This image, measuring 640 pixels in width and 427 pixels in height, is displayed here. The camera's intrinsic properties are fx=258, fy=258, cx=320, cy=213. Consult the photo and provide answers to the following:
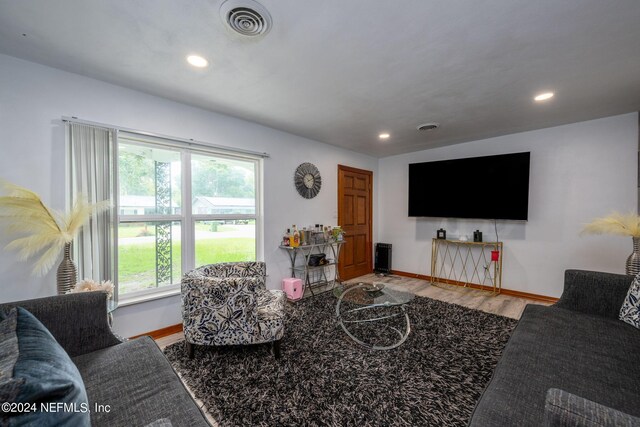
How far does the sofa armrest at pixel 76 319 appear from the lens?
144cm

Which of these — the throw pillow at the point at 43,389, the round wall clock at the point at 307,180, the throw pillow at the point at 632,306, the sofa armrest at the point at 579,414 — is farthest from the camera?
the round wall clock at the point at 307,180

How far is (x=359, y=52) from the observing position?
187 centimetres

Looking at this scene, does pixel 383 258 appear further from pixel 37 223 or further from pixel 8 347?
pixel 8 347

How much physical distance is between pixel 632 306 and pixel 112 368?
331cm

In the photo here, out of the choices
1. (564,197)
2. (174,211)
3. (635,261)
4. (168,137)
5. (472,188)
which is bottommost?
(635,261)

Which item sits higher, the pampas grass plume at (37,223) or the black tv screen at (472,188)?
the black tv screen at (472,188)

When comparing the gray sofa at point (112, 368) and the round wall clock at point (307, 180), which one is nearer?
the gray sofa at point (112, 368)

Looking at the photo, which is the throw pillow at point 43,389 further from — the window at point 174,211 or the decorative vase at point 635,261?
the decorative vase at point 635,261

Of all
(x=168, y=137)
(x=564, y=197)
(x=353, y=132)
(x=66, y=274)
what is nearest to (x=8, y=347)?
(x=66, y=274)

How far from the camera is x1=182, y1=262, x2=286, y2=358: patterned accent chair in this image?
200 centimetres

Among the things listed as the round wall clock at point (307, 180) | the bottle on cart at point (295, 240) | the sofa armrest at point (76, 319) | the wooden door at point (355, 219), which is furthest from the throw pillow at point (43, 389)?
the wooden door at point (355, 219)

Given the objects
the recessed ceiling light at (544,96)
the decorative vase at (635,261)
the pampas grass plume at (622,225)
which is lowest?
the decorative vase at (635,261)

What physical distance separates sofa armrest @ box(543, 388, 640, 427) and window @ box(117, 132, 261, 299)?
306 cm

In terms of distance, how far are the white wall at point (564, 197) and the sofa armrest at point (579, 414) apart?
3621 millimetres
